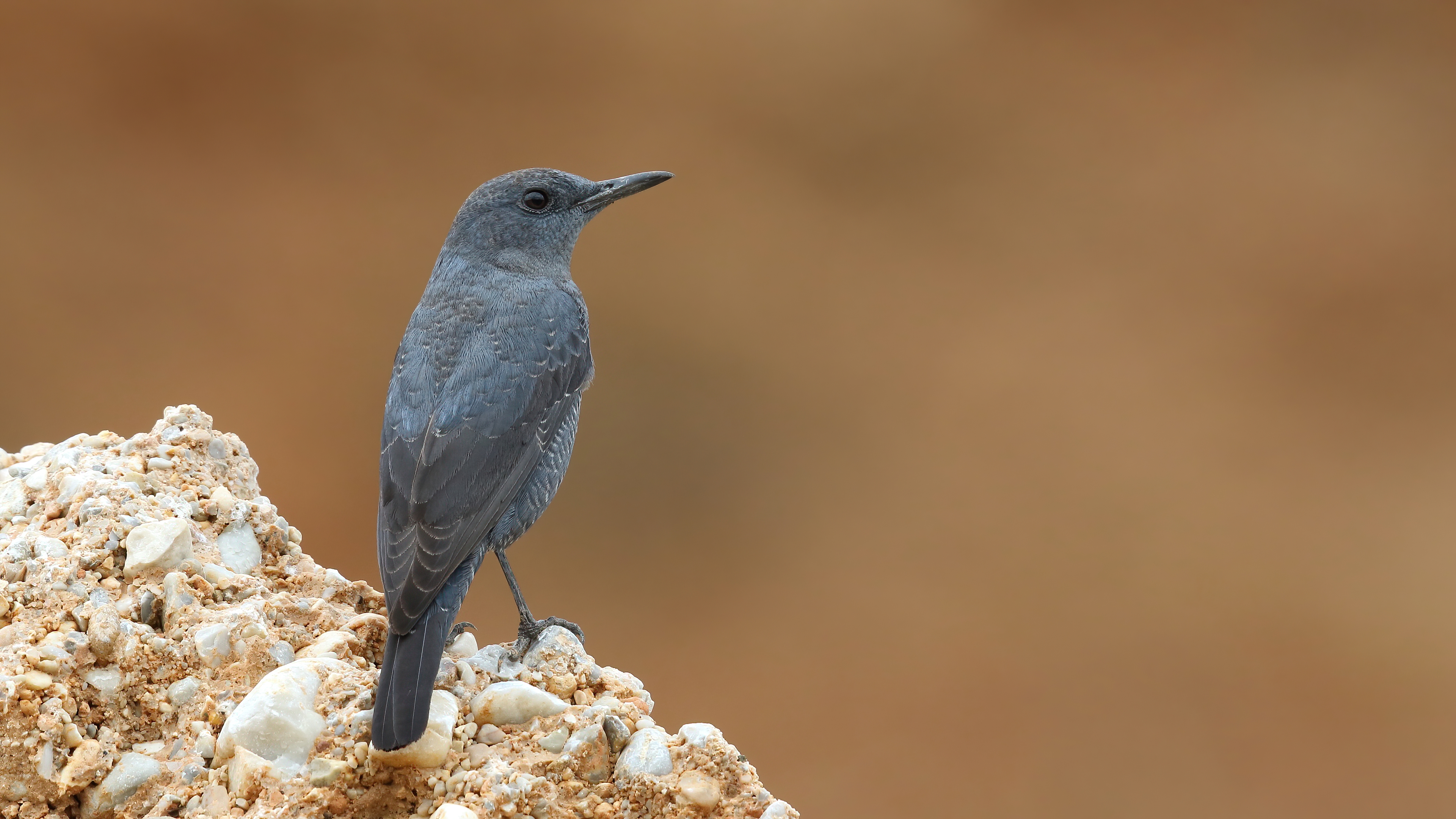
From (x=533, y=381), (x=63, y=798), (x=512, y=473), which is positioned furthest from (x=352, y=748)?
(x=533, y=381)

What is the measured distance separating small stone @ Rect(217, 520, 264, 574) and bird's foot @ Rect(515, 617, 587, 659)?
2.80 ft

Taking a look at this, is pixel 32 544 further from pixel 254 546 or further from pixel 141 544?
pixel 254 546

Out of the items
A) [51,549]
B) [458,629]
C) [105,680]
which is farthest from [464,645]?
[51,549]

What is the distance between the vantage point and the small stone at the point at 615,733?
3.08m

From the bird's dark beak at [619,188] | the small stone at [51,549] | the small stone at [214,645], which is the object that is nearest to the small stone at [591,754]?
the small stone at [214,645]

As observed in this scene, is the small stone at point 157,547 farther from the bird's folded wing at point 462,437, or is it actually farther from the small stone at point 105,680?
the bird's folded wing at point 462,437

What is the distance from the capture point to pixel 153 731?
3.10m

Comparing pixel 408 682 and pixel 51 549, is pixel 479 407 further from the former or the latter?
pixel 51 549

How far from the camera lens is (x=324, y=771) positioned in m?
2.85

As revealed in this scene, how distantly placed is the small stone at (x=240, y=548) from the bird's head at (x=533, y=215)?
4.28ft

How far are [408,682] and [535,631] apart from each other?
0.76 meters

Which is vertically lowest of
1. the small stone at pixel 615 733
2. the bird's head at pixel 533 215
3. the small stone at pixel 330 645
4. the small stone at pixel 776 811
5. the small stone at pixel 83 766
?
the small stone at pixel 776 811

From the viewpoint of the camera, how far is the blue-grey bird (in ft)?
10.7

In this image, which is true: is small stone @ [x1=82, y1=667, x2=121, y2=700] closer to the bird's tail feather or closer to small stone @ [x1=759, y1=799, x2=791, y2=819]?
the bird's tail feather
